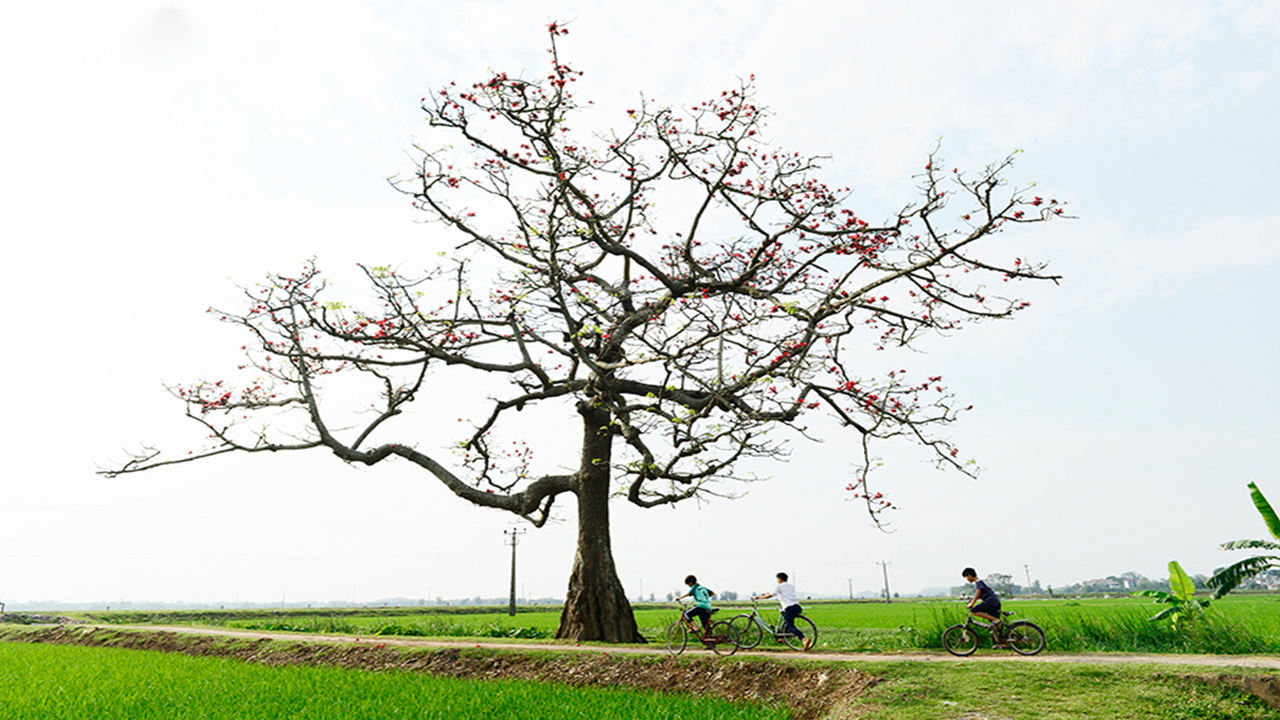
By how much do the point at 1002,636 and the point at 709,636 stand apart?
4.47 meters

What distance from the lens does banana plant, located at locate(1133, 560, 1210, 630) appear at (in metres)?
12.5

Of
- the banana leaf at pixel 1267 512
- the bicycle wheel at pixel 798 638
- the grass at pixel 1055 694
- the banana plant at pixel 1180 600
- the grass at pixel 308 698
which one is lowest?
the grass at pixel 308 698

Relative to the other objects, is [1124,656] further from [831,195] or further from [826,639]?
[831,195]

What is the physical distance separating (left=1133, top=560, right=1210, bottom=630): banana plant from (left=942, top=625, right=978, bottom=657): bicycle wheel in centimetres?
334

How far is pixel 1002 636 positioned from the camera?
38.7ft

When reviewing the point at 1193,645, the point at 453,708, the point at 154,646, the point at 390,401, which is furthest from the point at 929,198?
the point at 154,646

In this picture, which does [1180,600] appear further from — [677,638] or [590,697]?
[590,697]

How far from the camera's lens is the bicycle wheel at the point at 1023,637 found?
458 inches

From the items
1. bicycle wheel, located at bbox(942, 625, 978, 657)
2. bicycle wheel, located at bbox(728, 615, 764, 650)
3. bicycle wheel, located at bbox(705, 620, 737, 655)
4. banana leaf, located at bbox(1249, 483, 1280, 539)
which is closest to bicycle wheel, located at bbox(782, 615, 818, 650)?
bicycle wheel, located at bbox(728, 615, 764, 650)

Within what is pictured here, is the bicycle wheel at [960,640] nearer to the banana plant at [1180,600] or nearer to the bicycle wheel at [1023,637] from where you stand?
the bicycle wheel at [1023,637]

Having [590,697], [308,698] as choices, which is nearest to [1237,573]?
[590,697]

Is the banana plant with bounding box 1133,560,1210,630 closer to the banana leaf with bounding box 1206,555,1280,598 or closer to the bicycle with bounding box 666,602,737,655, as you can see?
the banana leaf with bounding box 1206,555,1280,598

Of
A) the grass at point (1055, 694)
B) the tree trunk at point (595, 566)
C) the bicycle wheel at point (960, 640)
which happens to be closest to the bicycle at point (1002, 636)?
the bicycle wheel at point (960, 640)

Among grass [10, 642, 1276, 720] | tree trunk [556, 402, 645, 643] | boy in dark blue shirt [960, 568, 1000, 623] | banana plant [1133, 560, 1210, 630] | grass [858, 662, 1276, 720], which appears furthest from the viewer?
tree trunk [556, 402, 645, 643]
